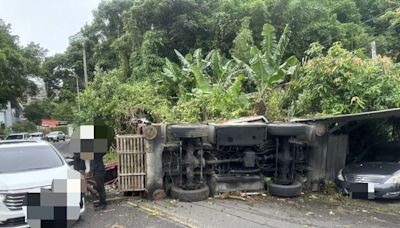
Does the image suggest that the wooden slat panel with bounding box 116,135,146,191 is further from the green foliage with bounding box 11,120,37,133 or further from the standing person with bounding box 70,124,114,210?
the green foliage with bounding box 11,120,37,133

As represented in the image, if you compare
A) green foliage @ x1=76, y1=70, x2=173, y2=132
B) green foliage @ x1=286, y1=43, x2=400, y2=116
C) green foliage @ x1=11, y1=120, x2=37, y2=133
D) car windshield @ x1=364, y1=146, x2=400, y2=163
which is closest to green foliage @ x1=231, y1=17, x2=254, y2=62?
green foliage @ x1=76, y1=70, x2=173, y2=132

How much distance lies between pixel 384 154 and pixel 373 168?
137 cm

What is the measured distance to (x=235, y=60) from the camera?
16766mm

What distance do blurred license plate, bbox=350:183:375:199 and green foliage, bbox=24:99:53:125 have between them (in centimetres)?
6035

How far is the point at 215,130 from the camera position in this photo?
869 centimetres

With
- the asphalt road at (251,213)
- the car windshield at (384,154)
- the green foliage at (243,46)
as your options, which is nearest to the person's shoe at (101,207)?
the asphalt road at (251,213)

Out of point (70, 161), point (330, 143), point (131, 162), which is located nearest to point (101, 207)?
point (131, 162)

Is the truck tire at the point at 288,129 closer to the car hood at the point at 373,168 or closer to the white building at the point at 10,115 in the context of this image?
the car hood at the point at 373,168

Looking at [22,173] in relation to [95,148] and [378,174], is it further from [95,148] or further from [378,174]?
[378,174]

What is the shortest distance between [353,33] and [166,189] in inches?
836

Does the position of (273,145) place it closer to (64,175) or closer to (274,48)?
(64,175)

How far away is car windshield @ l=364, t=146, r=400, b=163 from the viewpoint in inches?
407

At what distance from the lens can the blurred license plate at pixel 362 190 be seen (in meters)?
8.88

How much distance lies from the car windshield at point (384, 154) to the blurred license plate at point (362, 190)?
69.8 inches
